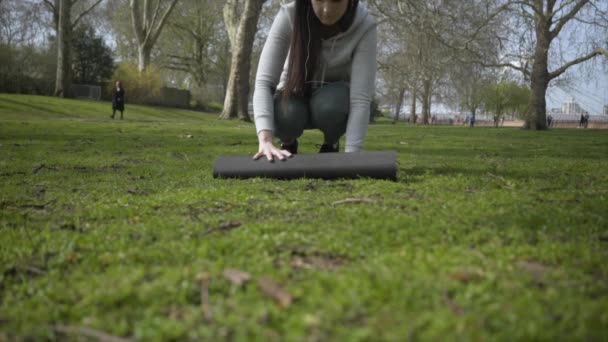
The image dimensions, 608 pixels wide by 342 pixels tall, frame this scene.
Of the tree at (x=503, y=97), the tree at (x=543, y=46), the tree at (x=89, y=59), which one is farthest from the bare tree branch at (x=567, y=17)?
the tree at (x=503, y=97)

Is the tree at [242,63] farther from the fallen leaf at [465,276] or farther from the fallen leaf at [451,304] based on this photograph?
the fallen leaf at [451,304]

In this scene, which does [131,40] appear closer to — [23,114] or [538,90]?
[23,114]

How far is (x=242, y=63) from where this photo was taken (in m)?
22.0

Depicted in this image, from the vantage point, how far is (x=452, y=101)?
68.8 m

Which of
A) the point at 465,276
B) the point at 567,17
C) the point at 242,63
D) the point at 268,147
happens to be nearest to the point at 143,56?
the point at 242,63

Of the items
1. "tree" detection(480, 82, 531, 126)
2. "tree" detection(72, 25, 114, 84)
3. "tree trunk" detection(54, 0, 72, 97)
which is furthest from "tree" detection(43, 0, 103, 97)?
"tree" detection(480, 82, 531, 126)

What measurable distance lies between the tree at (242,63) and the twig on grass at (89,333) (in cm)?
2050

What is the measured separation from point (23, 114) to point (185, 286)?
65.5 feet

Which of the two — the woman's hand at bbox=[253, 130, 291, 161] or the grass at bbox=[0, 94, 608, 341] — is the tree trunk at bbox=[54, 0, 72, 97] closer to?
the grass at bbox=[0, 94, 608, 341]

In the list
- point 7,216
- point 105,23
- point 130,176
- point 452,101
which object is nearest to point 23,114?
point 130,176

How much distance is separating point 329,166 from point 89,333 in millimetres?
2741

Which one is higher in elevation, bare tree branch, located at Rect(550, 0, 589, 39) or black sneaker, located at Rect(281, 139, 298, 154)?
bare tree branch, located at Rect(550, 0, 589, 39)

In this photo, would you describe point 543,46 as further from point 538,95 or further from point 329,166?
point 329,166

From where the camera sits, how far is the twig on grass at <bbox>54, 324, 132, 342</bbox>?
126 centimetres
